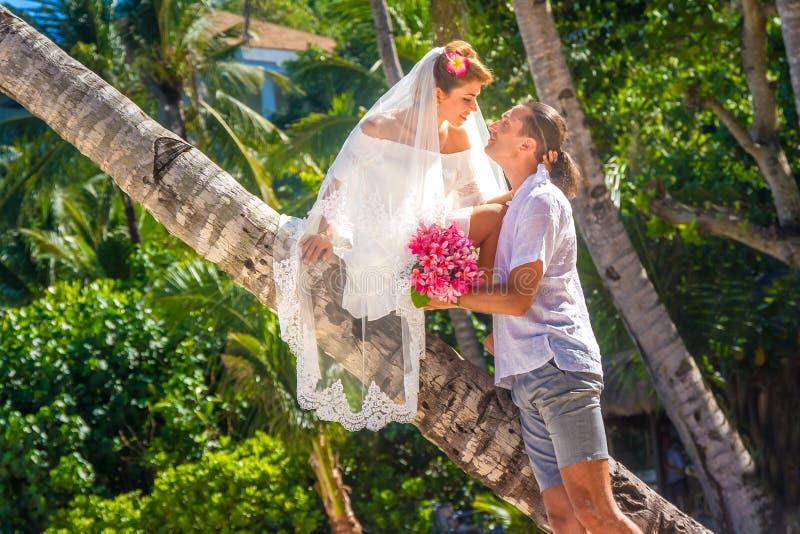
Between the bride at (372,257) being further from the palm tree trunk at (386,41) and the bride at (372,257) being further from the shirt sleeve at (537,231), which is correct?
the palm tree trunk at (386,41)

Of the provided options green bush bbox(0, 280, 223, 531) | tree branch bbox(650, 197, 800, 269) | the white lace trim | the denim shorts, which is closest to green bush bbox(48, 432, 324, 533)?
green bush bbox(0, 280, 223, 531)

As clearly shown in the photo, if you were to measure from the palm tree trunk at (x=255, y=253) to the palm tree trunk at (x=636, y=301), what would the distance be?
3.07 meters

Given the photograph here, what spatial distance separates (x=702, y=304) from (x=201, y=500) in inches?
198

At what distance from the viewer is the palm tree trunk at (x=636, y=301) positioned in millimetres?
6676

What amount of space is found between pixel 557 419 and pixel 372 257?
3.05 ft

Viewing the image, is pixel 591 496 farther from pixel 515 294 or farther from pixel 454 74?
pixel 454 74

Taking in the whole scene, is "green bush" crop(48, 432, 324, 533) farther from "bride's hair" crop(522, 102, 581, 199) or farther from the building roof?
the building roof

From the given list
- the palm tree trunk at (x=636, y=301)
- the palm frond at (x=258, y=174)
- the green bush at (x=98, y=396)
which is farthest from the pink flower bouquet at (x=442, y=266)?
the palm frond at (x=258, y=174)

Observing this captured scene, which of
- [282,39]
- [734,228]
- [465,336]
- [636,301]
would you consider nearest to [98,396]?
[465,336]

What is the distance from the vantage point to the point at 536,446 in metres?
3.54

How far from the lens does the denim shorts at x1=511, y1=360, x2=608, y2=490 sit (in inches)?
133

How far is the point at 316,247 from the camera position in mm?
3562

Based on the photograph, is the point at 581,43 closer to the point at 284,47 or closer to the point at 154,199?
the point at 154,199

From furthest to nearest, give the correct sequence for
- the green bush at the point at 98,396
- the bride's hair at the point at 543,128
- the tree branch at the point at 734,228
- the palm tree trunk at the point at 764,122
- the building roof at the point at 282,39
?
the building roof at the point at 282,39
the green bush at the point at 98,396
the palm tree trunk at the point at 764,122
the tree branch at the point at 734,228
the bride's hair at the point at 543,128
